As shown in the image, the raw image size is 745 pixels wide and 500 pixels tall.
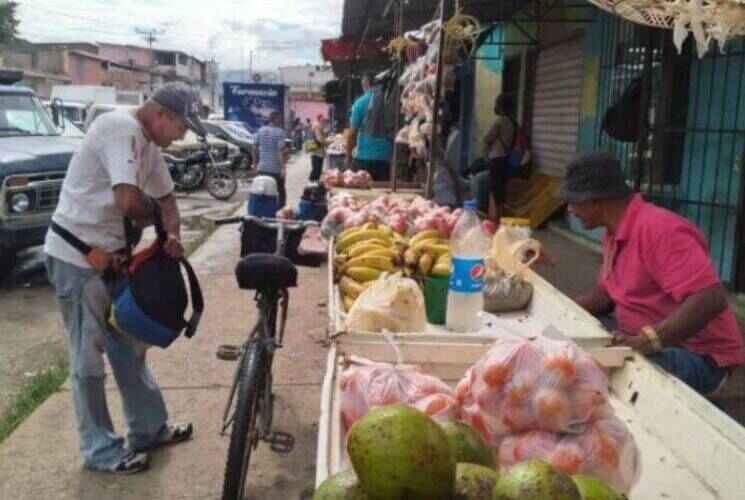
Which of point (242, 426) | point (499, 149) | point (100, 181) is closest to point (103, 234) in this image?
point (100, 181)

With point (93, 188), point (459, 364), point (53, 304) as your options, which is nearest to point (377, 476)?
point (459, 364)

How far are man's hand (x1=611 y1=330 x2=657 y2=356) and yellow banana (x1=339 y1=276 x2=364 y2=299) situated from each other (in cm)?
117

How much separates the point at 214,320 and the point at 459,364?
4.48 meters

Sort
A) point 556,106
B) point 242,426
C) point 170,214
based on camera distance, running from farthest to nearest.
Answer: point 556,106
point 170,214
point 242,426

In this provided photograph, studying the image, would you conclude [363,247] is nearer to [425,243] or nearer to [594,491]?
[425,243]

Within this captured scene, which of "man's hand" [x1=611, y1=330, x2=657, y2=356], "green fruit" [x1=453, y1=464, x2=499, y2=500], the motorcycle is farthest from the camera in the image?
the motorcycle

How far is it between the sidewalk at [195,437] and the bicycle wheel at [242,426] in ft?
1.61

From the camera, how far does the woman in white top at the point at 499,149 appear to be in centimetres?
928

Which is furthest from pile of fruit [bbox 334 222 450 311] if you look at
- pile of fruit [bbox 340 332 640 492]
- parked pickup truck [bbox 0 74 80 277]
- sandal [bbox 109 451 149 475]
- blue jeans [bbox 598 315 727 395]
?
parked pickup truck [bbox 0 74 80 277]

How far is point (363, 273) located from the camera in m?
3.39

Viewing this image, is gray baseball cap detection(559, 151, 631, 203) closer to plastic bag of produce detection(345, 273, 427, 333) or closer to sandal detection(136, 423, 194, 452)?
plastic bag of produce detection(345, 273, 427, 333)

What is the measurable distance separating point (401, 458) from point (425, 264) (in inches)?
81.8

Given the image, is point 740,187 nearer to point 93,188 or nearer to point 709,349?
point 709,349

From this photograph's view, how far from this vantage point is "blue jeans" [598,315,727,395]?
2.89 meters
